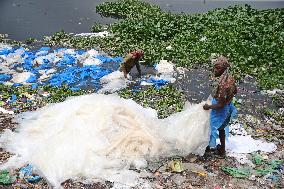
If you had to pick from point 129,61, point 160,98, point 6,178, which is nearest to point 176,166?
point 6,178

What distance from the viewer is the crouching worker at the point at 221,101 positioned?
597cm

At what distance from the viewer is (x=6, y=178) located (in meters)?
5.99

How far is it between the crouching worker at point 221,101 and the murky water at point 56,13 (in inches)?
347

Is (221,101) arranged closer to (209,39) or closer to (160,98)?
(160,98)

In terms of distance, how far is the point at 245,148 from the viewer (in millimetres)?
6922

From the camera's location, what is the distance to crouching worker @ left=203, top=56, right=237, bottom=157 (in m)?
5.97

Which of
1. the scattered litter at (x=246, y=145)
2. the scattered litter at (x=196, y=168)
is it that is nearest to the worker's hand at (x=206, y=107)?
the scattered litter at (x=196, y=168)

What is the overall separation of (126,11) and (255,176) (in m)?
11.4

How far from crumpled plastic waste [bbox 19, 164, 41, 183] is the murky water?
8.07m

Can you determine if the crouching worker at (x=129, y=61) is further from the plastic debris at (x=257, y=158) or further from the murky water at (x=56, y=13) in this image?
the murky water at (x=56, y=13)

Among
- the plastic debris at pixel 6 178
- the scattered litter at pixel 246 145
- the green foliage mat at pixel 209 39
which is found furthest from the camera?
the green foliage mat at pixel 209 39

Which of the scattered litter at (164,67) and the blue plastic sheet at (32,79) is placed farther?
the scattered litter at (164,67)

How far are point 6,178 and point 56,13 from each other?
11.4 metres

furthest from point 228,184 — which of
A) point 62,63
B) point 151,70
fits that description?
point 62,63
